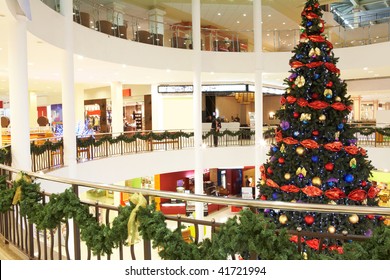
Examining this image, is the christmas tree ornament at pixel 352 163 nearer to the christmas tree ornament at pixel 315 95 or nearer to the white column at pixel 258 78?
the christmas tree ornament at pixel 315 95

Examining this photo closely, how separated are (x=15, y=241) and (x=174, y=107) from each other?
1659cm

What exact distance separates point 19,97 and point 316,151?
209 inches

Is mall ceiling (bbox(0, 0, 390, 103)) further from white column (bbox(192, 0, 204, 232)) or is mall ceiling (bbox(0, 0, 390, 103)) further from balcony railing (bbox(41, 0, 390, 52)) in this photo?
white column (bbox(192, 0, 204, 232))

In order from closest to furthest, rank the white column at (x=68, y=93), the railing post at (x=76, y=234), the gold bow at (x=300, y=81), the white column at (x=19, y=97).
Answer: the railing post at (x=76, y=234)
the gold bow at (x=300, y=81)
the white column at (x=19, y=97)
the white column at (x=68, y=93)

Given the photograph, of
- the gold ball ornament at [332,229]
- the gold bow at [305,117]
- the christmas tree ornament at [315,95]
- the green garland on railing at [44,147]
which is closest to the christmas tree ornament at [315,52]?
the christmas tree ornament at [315,95]

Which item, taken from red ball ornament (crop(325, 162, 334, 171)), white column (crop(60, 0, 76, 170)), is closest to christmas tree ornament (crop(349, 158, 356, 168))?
red ball ornament (crop(325, 162, 334, 171))

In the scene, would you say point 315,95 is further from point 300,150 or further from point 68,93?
point 68,93

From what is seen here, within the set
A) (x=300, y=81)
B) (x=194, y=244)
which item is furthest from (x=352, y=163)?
(x=194, y=244)

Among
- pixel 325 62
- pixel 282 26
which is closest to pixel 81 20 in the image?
pixel 325 62

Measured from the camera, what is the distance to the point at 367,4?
82.8ft

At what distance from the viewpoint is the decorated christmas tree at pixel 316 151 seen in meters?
4.59

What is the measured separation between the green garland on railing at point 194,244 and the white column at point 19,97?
4351 millimetres

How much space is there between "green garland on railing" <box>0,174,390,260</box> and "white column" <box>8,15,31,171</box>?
4.35 metres

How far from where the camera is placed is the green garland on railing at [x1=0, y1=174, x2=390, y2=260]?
2213mm
